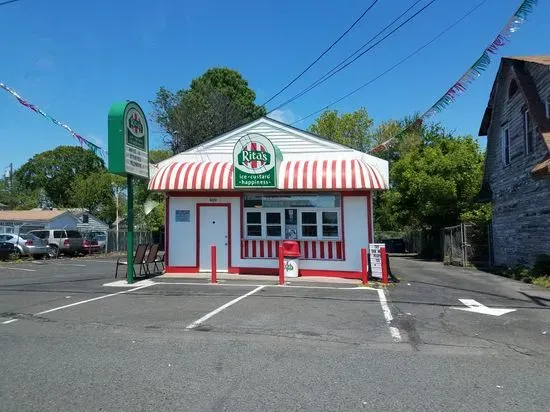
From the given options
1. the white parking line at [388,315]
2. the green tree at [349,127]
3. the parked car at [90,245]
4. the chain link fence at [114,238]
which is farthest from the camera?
the green tree at [349,127]

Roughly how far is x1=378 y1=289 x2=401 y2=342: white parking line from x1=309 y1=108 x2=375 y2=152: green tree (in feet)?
124

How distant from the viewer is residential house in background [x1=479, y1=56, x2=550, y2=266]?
17.0 m

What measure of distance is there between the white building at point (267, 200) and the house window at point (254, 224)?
0.03 meters

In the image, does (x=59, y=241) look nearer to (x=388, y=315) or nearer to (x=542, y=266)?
(x=542, y=266)

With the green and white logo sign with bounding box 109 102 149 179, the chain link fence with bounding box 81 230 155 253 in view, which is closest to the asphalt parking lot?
the green and white logo sign with bounding box 109 102 149 179

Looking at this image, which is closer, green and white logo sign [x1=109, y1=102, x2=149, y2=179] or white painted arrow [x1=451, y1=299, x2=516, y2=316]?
white painted arrow [x1=451, y1=299, x2=516, y2=316]

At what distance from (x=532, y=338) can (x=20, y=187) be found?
87822 millimetres

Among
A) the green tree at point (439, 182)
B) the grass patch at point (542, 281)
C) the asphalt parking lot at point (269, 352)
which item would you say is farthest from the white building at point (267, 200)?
the green tree at point (439, 182)

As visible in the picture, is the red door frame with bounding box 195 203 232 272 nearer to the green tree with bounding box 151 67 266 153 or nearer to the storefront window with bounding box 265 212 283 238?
the storefront window with bounding box 265 212 283 238

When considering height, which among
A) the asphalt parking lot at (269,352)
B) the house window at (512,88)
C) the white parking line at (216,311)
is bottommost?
the asphalt parking lot at (269,352)

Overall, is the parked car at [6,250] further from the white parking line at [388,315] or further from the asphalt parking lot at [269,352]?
the white parking line at [388,315]

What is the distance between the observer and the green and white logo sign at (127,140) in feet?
45.9

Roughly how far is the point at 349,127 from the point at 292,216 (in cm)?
3482

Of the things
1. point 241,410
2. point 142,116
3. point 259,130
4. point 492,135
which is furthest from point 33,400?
point 492,135
